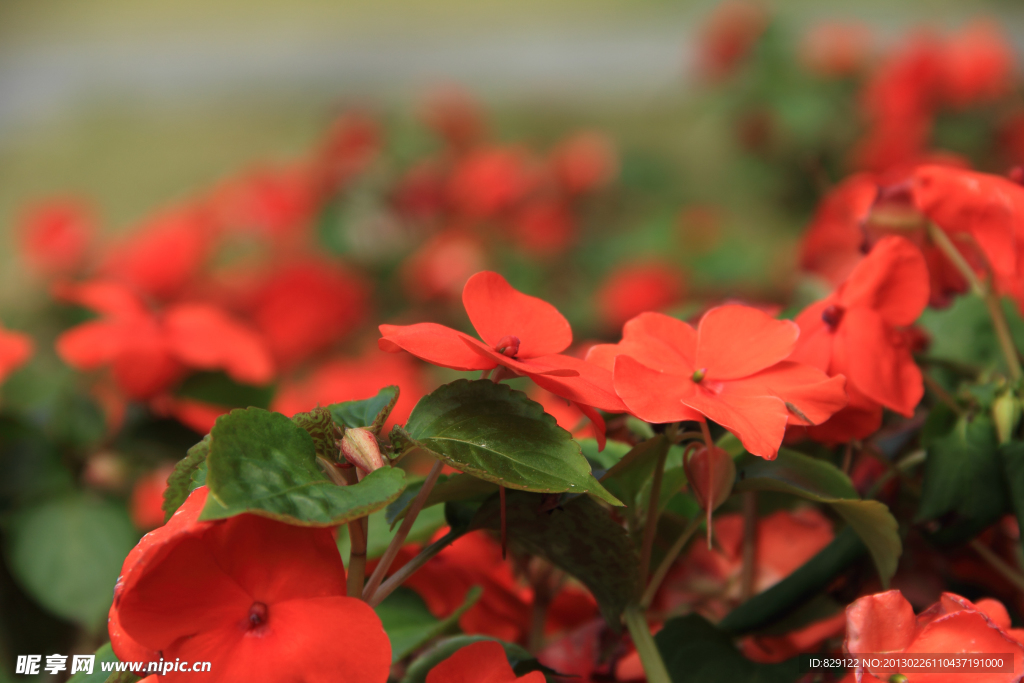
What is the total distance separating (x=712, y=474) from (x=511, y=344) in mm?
76

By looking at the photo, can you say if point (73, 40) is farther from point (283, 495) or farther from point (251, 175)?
point (283, 495)

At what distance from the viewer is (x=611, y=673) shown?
31 centimetres

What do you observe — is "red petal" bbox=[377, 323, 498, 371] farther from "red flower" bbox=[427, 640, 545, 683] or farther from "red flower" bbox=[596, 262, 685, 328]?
"red flower" bbox=[596, 262, 685, 328]

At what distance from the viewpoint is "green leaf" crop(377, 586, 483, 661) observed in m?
0.29

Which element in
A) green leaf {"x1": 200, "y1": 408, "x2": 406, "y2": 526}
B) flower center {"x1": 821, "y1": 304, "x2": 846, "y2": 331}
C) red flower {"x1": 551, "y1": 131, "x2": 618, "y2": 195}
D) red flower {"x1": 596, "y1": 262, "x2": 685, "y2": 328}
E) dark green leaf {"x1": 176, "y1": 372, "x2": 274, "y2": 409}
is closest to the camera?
green leaf {"x1": 200, "y1": 408, "x2": 406, "y2": 526}

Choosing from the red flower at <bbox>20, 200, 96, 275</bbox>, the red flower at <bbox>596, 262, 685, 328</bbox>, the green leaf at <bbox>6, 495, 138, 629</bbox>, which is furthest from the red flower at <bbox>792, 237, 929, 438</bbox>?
the red flower at <bbox>20, 200, 96, 275</bbox>

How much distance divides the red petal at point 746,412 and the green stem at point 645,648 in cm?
8

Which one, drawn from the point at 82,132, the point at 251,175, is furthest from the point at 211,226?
the point at 82,132

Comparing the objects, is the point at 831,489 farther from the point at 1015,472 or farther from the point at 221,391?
the point at 221,391

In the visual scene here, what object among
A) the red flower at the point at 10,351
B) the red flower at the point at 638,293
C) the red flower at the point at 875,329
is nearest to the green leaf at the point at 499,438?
the red flower at the point at 875,329

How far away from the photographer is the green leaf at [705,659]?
0.91 feet

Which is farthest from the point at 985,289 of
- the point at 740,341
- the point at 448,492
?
the point at 448,492

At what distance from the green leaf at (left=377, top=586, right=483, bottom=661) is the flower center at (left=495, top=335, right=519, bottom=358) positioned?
120 millimetres

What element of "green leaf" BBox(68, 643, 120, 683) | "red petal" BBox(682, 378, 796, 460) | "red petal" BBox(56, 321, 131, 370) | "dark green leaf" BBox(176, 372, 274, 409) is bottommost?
"dark green leaf" BBox(176, 372, 274, 409)
